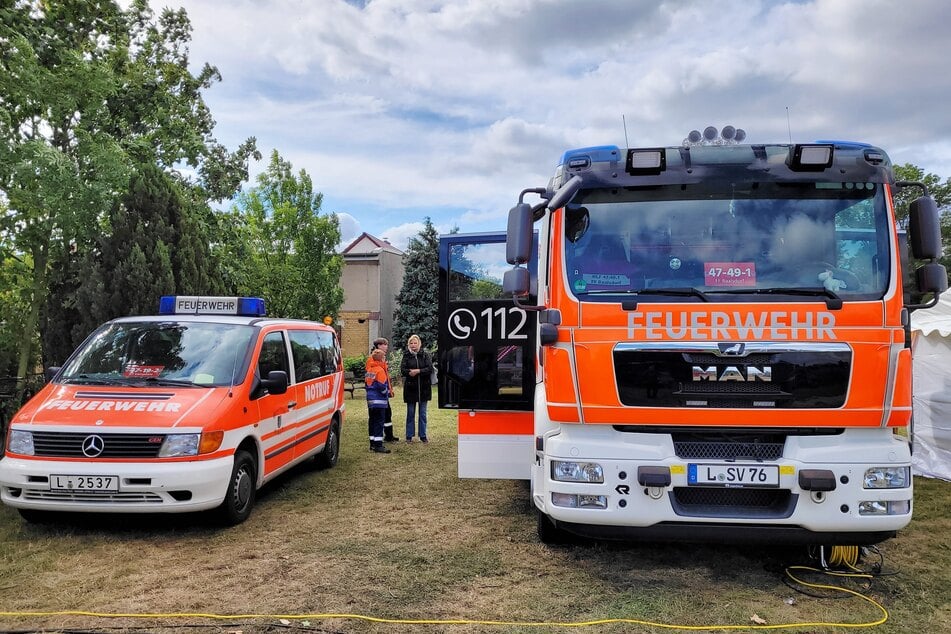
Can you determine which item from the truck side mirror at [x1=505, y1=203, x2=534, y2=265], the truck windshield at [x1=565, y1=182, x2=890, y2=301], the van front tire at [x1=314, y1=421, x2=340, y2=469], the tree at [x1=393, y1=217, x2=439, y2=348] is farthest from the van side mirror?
the tree at [x1=393, y1=217, x2=439, y2=348]

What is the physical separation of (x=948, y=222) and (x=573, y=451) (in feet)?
103

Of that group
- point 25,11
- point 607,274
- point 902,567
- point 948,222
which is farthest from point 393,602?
point 948,222

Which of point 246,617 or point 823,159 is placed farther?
point 823,159

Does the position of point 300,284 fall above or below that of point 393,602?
above

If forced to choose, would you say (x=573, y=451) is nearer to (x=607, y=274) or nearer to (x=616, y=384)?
(x=616, y=384)

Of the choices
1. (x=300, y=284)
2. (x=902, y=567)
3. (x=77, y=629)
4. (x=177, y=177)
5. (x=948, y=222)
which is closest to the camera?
(x=77, y=629)

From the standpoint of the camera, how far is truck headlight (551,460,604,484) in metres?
4.11

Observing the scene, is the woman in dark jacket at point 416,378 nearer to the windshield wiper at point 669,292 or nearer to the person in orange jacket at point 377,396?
the person in orange jacket at point 377,396

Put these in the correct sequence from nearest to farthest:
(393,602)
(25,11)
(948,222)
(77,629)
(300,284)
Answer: (77,629) → (393,602) → (25,11) → (300,284) → (948,222)

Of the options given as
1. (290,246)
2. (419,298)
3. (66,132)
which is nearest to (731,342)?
(66,132)

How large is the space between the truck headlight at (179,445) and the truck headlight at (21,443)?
40.8 inches

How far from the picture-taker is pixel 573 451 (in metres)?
4.14

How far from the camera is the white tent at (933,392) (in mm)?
8172

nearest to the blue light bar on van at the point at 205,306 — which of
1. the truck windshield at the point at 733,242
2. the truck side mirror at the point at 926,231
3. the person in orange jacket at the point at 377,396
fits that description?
the person in orange jacket at the point at 377,396
